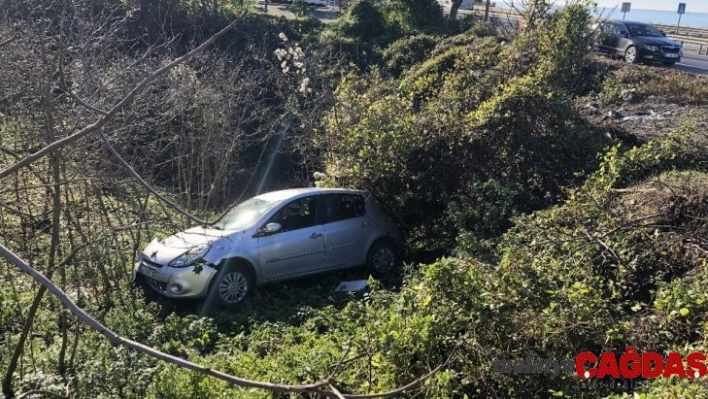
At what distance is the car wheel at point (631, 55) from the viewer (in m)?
19.1

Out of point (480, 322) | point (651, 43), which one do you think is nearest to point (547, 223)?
point (480, 322)

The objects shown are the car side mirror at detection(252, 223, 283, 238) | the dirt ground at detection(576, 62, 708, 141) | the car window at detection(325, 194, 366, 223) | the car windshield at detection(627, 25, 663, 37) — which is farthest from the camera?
the car windshield at detection(627, 25, 663, 37)

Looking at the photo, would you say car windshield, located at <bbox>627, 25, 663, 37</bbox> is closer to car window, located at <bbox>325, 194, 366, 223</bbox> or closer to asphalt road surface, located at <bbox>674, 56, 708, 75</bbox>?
asphalt road surface, located at <bbox>674, 56, 708, 75</bbox>

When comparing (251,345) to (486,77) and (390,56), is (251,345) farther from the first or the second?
(390,56)

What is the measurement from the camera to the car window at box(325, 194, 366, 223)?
29.5ft

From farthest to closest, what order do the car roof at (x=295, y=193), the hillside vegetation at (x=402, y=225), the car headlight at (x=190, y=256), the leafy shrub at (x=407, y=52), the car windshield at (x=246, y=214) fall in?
the leafy shrub at (x=407, y=52), the car roof at (x=295, y=193), the car windshield at (x=246, y=214), the car headlight at (x=190, y=256), the hillside vegetation at (x=402, y=225)

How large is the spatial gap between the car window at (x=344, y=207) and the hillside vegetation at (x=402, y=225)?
0.55m

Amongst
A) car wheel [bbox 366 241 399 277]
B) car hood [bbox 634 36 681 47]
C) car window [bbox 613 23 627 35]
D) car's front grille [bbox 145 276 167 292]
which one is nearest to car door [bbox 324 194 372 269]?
car wheel [bbox 366 241 399 277]

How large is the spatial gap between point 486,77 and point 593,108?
2179 millimetres

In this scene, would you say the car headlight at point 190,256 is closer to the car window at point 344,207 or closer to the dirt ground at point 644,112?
the car window at point 344,207

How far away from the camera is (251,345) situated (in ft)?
21.4

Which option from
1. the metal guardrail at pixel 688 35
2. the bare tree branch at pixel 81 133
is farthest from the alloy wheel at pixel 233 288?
the metal guardrail at pixel 688 35

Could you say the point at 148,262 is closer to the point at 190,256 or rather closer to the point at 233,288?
the point at 190,256

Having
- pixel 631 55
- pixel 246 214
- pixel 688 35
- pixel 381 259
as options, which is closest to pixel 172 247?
pixel 246 214
